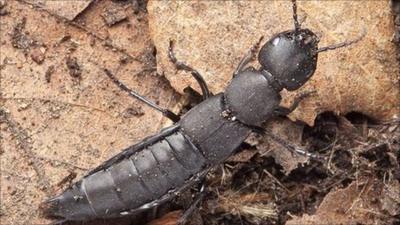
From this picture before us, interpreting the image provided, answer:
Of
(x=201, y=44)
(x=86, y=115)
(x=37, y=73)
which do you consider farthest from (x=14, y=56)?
(x=201, y=44)

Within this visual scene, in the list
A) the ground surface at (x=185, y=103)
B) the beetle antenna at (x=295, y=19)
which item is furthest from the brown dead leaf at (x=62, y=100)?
the beetle antenna at (x=295, y=19)

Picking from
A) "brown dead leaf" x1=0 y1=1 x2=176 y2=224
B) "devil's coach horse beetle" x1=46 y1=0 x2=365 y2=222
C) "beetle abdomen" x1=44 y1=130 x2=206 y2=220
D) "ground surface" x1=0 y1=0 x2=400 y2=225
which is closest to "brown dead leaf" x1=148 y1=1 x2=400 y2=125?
"ground surface" x1=0 y1=0 x2=400 y2=225

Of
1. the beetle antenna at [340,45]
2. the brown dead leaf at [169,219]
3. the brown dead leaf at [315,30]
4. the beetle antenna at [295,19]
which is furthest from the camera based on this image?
the brown dead leaf at [169,219]

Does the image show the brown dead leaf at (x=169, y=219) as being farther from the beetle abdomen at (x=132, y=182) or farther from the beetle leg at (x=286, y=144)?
the beetle leg at (x=286, y=144)

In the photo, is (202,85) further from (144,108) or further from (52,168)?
(52,168)

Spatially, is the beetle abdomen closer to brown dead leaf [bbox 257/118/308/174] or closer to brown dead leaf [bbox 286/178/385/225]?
brown dead leaf [bbox 257/118/308/174]

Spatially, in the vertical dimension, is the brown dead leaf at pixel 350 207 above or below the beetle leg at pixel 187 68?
below

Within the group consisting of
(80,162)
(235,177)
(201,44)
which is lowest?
(235,177)

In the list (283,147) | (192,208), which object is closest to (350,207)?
(283,147)
